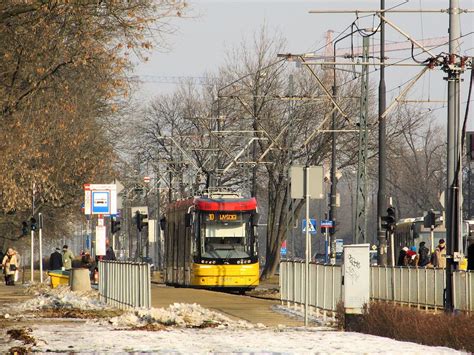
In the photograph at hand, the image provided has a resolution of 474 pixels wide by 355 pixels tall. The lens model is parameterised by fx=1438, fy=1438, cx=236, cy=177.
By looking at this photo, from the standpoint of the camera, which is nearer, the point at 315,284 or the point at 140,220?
the point at 315,284

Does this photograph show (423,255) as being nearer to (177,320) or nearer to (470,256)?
(470,256)

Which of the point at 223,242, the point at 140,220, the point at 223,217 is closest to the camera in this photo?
the point at 140,220

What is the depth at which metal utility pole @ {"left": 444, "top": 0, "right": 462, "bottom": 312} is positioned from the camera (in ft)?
89.4

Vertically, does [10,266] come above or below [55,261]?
below

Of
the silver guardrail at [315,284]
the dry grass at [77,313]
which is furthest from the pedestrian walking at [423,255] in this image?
the dry grass at [77,313]

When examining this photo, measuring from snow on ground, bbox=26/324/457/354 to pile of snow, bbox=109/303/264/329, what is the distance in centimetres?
97

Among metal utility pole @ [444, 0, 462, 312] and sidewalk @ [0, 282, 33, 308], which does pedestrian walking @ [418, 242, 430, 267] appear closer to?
sidewalk @ [0, 282, 33, 308]

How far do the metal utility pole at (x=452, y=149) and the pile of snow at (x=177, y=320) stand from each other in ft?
14.7

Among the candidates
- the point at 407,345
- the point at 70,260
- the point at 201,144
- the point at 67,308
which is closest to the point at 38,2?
the point at 67,308

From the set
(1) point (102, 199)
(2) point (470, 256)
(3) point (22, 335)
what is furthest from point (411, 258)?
(3) point (22, 335)

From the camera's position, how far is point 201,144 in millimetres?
86500

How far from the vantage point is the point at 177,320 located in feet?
82.7

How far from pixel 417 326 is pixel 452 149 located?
977 cm

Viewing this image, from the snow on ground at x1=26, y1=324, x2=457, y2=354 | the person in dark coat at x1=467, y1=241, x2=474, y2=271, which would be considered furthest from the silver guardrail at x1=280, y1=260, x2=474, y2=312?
the snow on ground at x1=26, y1=324, x2=457, y2=354
